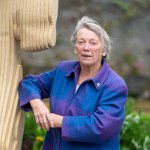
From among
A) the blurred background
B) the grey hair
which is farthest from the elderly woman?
the blurred background

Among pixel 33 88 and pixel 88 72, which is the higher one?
pixel 88 72

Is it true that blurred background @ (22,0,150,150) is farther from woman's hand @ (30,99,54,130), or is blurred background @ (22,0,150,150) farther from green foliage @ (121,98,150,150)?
woman's hand @ (30,99,54,130)

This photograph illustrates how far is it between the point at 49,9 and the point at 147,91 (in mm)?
6128

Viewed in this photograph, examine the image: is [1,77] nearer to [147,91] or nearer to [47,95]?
[47,95]

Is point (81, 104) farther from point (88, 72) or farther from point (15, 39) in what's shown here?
point (15, 39)

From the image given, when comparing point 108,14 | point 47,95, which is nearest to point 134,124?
point 47,95

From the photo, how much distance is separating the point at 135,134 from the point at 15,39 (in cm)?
212

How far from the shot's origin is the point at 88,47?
3.06 metres

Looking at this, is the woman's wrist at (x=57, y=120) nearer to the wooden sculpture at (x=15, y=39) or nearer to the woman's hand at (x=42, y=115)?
the woman's hand at (x=42, y=115)

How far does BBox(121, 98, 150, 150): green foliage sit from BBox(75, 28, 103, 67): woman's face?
182cm

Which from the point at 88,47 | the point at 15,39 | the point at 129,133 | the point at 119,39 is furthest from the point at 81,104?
the point at 119,39

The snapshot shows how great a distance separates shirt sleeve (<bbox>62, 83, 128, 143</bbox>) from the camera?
3.00m

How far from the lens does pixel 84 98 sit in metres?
3.11

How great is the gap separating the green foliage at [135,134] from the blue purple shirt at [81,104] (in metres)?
1.59
